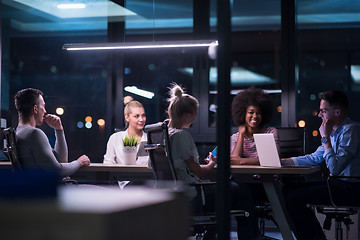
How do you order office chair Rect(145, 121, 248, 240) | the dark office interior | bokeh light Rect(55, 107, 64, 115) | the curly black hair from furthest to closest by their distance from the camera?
bokeh light Rect(55, 107, 64, 115) < the dark office interior < the curly black hair < office chair Rect(145, 121, 248, 240)

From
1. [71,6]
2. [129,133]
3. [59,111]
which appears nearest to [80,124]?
[59,111]

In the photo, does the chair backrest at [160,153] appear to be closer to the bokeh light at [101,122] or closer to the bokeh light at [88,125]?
the bokeh light at [101,122]

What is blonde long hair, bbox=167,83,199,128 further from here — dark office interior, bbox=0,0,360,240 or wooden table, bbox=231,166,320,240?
dark office interior, bbox=0,0,360,240

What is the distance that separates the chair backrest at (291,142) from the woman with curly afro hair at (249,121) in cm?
20

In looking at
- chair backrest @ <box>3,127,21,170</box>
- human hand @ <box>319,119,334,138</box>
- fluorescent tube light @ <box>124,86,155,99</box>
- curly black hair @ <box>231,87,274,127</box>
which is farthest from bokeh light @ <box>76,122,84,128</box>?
human hand @ <box>319,119,334,138</box>

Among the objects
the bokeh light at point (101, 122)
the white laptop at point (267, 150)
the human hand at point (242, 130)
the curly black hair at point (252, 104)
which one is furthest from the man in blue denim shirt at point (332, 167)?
the bokeh light at point (101, 122)

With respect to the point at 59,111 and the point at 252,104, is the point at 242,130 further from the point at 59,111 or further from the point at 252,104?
the point at 59,111

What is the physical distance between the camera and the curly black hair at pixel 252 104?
5391 mm

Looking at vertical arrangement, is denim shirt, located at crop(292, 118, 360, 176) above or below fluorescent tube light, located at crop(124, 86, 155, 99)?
below

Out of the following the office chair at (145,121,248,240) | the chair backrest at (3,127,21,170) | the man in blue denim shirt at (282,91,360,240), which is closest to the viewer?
the office chair at (145,121,248,240)

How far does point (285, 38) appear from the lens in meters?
6.57

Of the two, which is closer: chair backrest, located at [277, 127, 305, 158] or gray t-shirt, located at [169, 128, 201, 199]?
gray t-shirt, located at [169, 128, 201, 199]

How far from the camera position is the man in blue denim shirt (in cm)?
419

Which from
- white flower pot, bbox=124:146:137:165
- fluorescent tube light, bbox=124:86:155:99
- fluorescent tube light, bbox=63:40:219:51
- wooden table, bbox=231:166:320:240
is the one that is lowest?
wooden table, bbox=231:166:320:240
